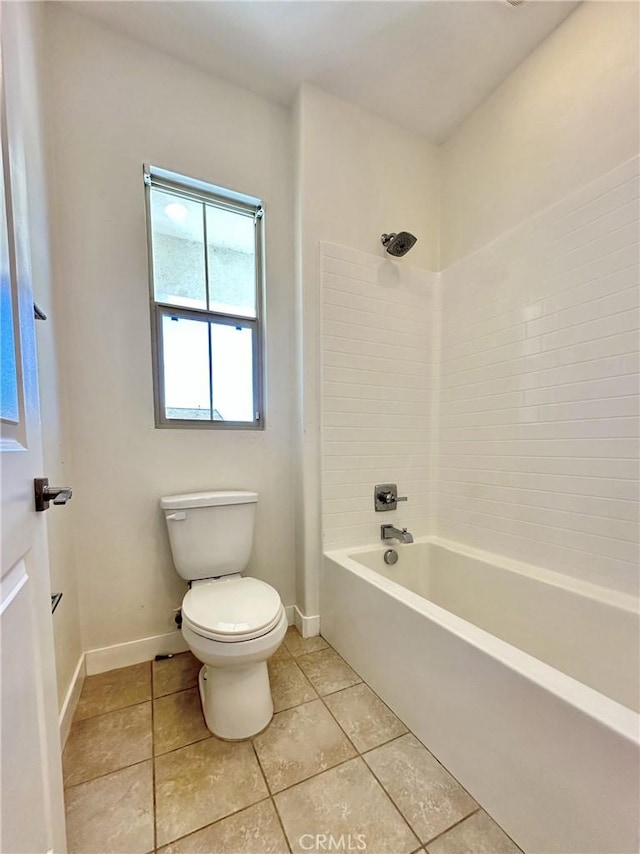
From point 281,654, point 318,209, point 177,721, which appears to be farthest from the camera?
point 318,209

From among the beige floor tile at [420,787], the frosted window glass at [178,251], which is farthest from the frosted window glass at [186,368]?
the beige floor tile at [420,787]

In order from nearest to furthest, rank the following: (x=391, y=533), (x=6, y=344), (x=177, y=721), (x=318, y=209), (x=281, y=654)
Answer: (x=6, y=344)
(x=177, y=721)
(x=281, y=654)
(x=318, y=209)
(x=391, y=533)

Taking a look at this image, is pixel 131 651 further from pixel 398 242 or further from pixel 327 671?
pixel 398 242

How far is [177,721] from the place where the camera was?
1227mm

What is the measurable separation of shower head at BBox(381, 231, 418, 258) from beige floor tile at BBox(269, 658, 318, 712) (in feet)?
6.85

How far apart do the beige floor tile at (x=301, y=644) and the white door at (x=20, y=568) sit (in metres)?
1.03

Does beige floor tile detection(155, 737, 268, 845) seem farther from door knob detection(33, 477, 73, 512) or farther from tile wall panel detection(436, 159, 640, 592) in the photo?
tile wall panel detection(436, 159, 640, 592)

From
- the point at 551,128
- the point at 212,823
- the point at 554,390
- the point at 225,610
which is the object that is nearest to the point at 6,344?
the point at 225,610

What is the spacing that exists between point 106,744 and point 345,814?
814 millimetres

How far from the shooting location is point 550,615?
4.42 feet

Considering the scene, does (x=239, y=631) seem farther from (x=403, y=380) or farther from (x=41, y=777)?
(x=403, y=380)

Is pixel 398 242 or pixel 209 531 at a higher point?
pixel 398 242

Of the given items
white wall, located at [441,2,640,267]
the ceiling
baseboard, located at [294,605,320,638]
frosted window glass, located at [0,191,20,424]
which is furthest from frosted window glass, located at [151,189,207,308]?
baseboard, located at [294,605,320,638]

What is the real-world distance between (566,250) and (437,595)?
1749mm
